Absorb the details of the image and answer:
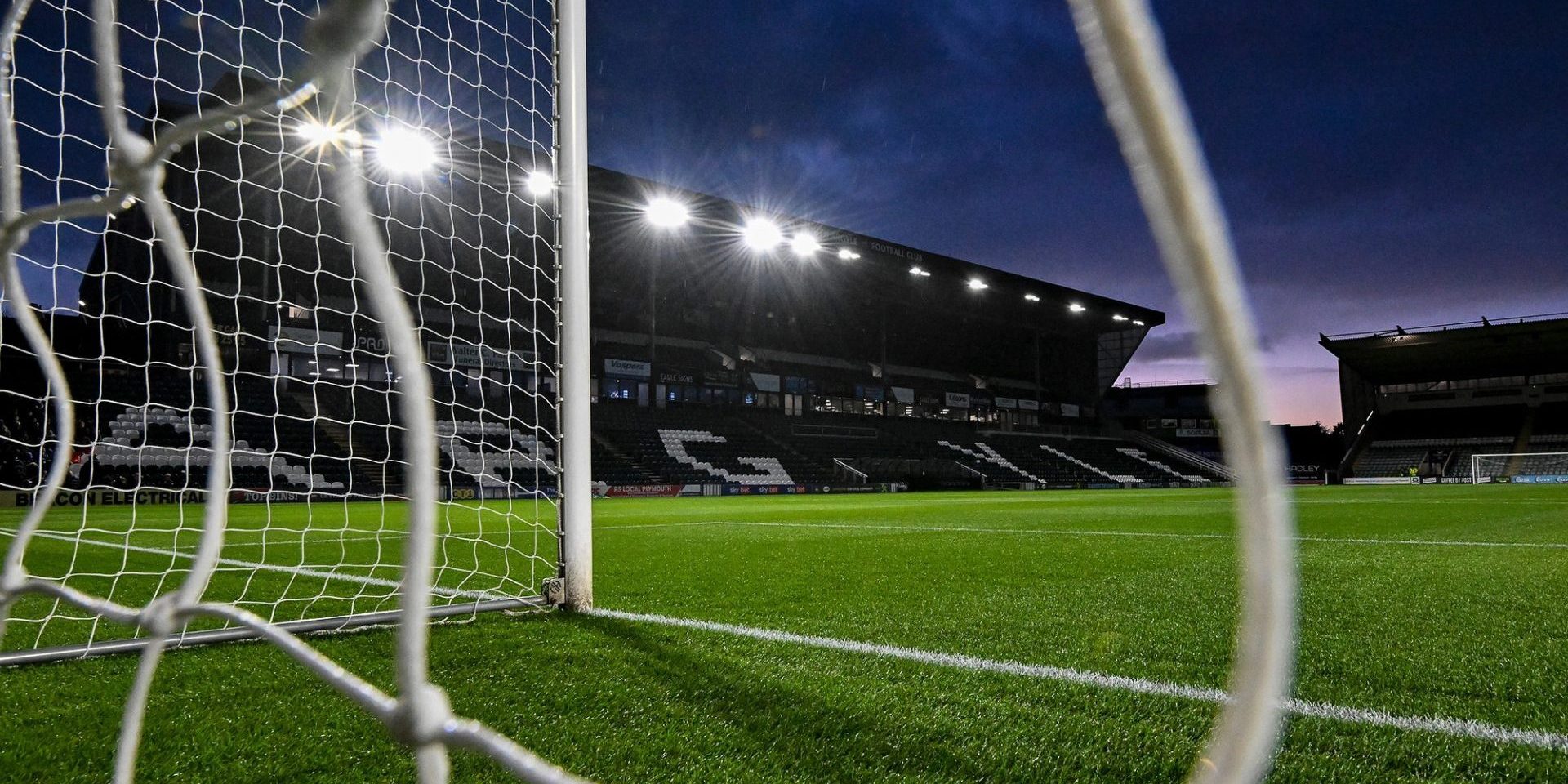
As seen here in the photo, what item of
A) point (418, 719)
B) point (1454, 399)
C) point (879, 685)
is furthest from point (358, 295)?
point (1454, 399)

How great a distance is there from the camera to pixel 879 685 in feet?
5.93

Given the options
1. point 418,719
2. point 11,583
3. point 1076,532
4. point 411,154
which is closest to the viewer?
point 418,719

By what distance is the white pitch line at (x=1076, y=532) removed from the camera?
4.79 meters

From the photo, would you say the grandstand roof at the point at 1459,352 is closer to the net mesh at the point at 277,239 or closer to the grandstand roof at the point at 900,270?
the grandstand roof at the point at 900,270

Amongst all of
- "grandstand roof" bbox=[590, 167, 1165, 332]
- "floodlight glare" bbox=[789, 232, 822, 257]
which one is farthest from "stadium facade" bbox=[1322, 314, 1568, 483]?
"floodlight glare" bbox=[789, 232, 822, 257]

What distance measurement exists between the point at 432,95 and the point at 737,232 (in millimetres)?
20567

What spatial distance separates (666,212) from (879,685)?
65.3ft

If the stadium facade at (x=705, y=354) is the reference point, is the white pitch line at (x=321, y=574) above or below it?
below

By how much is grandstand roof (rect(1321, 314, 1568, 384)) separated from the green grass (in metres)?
36.7

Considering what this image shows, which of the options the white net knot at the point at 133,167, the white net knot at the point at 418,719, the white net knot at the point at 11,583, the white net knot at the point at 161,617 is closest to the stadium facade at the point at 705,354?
the white net knot at the point at 11,583

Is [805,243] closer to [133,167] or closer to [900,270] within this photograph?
[900,270]

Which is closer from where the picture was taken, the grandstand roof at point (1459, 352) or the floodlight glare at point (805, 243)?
the floodlight glare at point (805, 243)

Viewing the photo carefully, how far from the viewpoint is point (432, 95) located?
3.28 m

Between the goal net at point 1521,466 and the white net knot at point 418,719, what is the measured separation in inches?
1372
